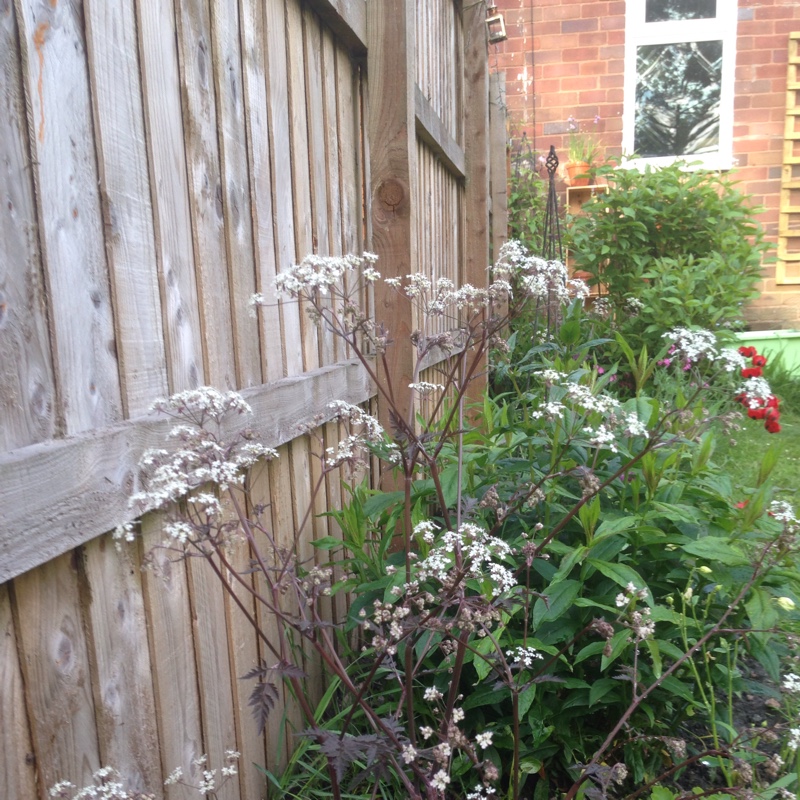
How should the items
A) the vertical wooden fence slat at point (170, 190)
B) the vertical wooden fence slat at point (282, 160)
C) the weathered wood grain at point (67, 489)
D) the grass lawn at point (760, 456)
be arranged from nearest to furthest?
the weathered wood grain at point (67, 489)
the vertical wooden fence slat at point (170, 190)
the vertical wooden fence slat at point (282, 160)
the grass lawn at point (760, 456)

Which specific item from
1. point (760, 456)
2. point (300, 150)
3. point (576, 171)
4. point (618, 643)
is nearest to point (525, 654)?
point (618, 643)

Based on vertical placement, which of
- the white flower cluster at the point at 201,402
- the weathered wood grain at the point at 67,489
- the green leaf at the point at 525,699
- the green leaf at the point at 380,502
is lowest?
the green leaf at the point at 525,699

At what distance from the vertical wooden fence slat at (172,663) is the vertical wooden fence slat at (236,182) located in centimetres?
44

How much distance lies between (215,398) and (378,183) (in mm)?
1348

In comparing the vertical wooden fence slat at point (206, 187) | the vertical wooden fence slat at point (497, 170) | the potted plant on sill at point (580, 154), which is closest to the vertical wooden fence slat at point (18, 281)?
the vertical wooden fence slat at point (206, 187)

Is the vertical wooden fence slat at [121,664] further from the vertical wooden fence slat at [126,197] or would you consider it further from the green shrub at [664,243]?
the green shrub at [664,243]

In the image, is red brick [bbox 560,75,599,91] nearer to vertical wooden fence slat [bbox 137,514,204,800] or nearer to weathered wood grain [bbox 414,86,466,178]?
weathered wood grain [bbox 414,86,466,178]

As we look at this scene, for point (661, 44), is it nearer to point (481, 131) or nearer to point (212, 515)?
point (481, 131)

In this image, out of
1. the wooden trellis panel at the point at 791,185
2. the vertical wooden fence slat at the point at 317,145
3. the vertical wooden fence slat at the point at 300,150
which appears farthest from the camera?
the wooden trellis panel at the point at 791,185

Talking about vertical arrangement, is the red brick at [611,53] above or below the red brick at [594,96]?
above

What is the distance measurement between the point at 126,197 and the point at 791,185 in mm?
7593

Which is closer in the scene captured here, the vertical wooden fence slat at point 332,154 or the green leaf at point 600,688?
the green leaf at point 600,688

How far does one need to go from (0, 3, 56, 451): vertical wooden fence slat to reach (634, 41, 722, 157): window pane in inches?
298

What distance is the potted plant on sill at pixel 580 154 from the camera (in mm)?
6941
